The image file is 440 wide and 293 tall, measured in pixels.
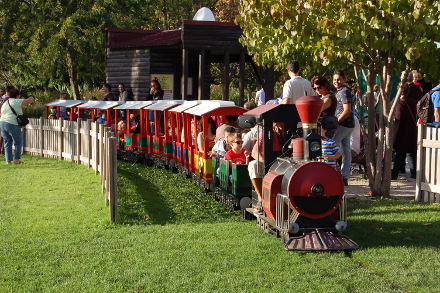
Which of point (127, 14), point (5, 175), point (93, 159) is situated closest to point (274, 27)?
point (93, 159)

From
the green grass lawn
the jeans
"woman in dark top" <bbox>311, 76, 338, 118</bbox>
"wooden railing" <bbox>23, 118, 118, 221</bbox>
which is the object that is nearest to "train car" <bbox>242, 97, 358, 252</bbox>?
the green grass lawn

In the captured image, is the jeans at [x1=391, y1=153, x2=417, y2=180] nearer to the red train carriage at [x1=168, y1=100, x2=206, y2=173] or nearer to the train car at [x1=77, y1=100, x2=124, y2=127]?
the red train carriage at [x1=168, y1=100, x2=206, y2=173]

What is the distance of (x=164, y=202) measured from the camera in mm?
11953

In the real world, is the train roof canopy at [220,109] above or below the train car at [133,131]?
above

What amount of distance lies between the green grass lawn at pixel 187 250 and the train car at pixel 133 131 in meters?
7.10

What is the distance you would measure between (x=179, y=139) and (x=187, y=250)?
8.60 meters

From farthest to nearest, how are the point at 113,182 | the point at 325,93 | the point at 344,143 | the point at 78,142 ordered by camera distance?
1. the point at 78,142
2. the point at 344,143
3. the point at 325,93
4. the point at 113,182

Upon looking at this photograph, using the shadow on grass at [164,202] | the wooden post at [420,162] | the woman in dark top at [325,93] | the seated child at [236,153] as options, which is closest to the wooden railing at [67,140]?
the shadow on grass at [164,202]

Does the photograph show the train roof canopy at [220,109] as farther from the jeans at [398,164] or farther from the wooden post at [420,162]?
the wooden post at [420,162]

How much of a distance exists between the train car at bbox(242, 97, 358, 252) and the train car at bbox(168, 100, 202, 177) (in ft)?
22.7

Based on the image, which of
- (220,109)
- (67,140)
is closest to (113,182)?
(220,109)

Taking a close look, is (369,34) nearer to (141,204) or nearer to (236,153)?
(236,153)

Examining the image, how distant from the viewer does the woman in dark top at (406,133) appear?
1440cm

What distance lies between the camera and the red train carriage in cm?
1549
